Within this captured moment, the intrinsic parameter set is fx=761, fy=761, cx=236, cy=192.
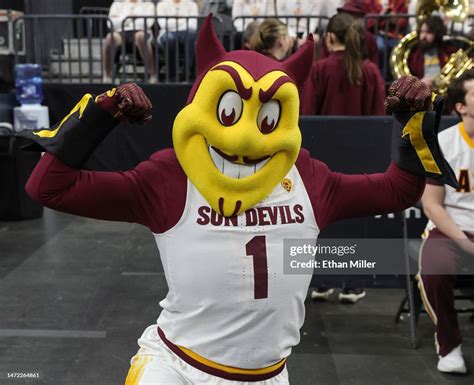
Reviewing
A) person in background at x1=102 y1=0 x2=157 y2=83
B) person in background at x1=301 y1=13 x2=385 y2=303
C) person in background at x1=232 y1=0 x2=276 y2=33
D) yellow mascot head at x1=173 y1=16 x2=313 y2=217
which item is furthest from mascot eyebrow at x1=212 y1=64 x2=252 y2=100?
person in background at x1=102 y1=0 x2=157 y2=83

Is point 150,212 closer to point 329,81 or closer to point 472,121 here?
point 472,121

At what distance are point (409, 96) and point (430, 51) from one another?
4.98 m

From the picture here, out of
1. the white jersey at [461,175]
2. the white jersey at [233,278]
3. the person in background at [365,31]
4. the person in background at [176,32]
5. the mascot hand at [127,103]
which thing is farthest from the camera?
the person in background at [176,32]

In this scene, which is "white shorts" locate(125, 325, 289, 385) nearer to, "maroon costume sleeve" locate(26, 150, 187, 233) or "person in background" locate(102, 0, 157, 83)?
"maroon costume sleeve" locate(26, 150, 187, 233)

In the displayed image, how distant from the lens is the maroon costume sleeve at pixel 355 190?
8.20ft

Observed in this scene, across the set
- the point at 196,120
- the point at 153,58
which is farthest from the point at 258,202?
the point at 153,58

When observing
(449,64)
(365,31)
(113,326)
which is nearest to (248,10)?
(365,31)

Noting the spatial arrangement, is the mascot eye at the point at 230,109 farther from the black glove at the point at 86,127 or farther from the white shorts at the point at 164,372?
the white shorts at the point at 164,372

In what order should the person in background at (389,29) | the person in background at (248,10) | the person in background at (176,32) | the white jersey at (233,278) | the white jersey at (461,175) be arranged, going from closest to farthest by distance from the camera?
the white jersey at (233,278)
the white jersey at (461,175)
the person in background at (389,29)
the person in background at (248,10)
the person in background at (176,32)

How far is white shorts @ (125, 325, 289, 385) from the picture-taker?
7.62 ft

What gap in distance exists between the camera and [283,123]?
2355 mm

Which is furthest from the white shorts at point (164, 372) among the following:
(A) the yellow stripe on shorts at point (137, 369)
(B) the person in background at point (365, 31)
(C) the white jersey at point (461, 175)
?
(B) the person in background at point (365, 31)

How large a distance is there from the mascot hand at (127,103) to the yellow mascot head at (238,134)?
0.19 metres

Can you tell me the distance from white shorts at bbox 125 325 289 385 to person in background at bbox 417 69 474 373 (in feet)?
6.09
